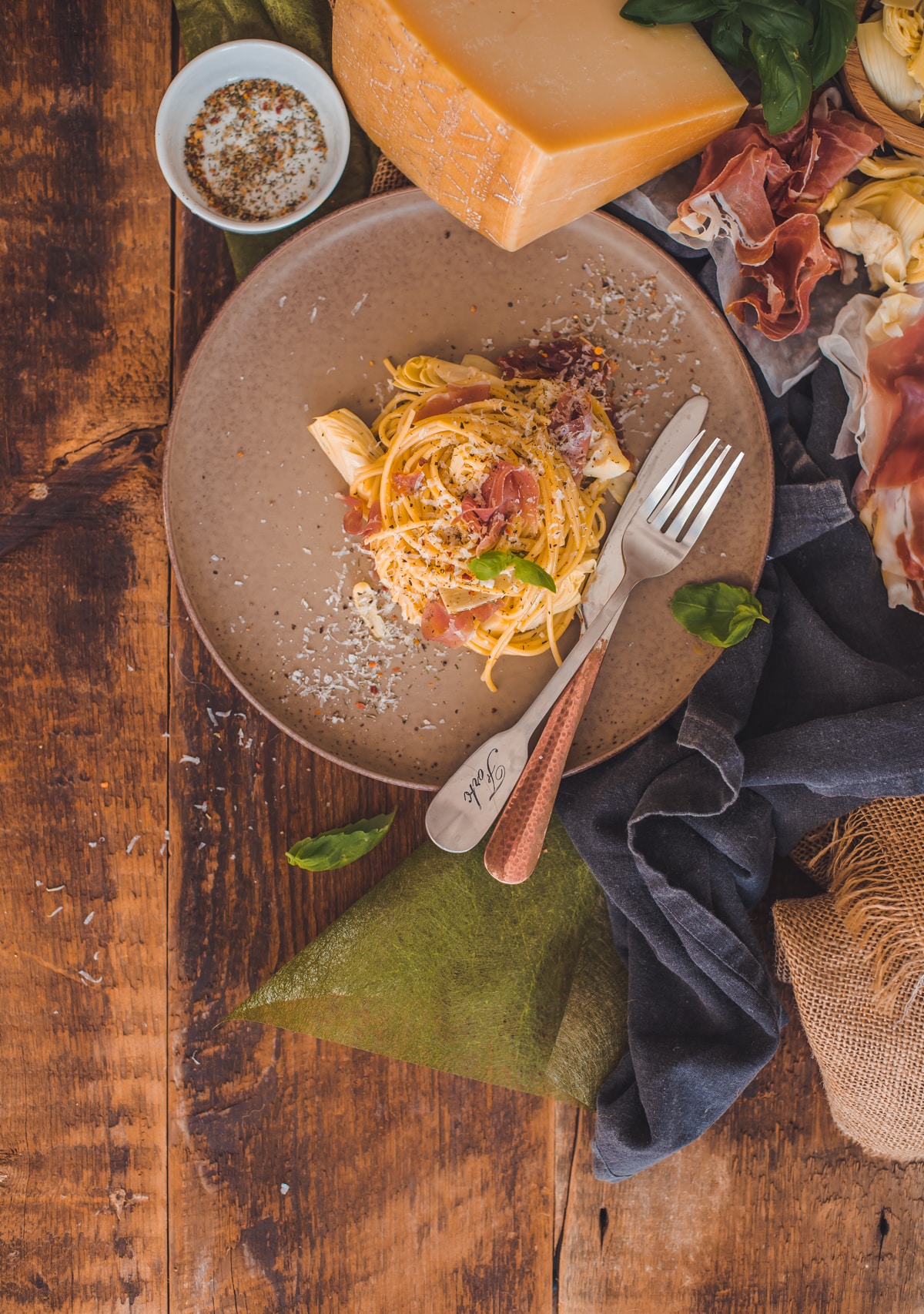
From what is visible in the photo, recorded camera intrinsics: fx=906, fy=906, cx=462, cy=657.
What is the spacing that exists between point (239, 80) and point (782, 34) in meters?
1.42

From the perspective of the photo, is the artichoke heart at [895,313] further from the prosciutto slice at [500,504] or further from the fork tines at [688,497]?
the prosciutto slice at [500,504]

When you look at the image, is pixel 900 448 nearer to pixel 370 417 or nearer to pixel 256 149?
pixel 370 417

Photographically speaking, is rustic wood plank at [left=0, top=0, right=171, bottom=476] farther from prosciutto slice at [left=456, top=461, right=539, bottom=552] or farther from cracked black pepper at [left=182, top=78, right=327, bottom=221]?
prosciutto slice at [left=456, top=461, right=539, bottom=552]

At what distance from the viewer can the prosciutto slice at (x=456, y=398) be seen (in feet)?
7.93

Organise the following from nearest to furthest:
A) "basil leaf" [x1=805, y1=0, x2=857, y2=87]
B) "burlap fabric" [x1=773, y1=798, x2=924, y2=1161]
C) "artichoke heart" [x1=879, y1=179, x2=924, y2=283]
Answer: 1. "basil leaf" [x1=805, y1=0, x2=857, y2=87]
2. "artichoke heart" [x1=879, y1=179, x2=924, y2=283]
3. "burlap fabric" [x1=773, y1=798, x2=924, y2=1161]

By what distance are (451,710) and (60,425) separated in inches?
55.8

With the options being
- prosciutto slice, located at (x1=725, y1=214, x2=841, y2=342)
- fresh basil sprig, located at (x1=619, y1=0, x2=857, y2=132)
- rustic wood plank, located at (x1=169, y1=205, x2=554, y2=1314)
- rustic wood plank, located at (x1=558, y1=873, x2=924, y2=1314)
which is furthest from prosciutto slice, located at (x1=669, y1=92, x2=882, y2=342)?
rustic wood plank, located at (x1=558, y1=873, x2=924, y2=1314)

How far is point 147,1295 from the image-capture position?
2838 millimetres

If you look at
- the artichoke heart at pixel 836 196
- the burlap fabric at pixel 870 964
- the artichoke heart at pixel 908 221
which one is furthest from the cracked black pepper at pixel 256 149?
the burlap fabric at pixel 870 964

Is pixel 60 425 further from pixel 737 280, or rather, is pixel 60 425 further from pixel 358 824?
pixel 737 280

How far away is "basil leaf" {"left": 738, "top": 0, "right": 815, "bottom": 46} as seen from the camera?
210 centimetres

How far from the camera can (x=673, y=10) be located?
2191 mm

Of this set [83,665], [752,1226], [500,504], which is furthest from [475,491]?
[752,1226]

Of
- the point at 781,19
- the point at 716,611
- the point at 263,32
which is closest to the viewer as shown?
the point at 781,19
